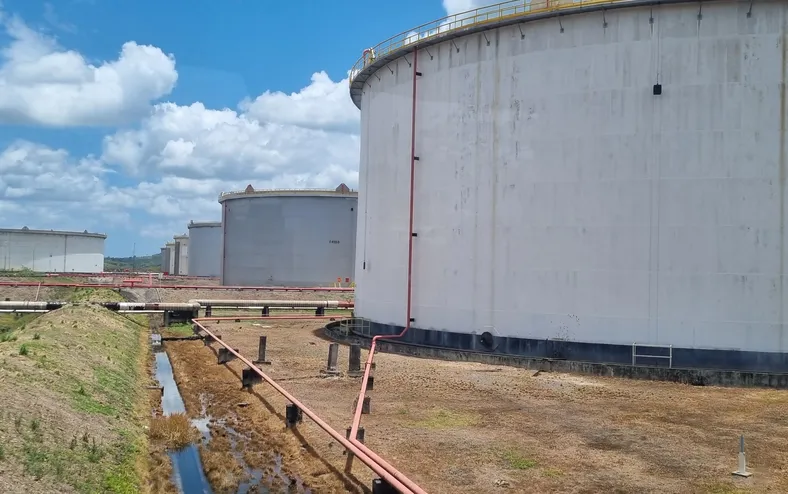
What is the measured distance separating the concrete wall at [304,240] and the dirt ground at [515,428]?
3350 centimetres

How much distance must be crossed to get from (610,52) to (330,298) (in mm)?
31820

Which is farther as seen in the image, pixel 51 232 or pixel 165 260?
pixel 165 260

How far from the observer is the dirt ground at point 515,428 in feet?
32.7

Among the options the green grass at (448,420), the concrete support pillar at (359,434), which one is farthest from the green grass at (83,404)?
the green grass at (448,420)

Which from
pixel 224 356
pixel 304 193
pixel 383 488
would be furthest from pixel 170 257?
pixel 383 488

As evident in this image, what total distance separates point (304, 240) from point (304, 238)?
16cm

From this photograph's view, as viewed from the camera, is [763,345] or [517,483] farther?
[763,345]

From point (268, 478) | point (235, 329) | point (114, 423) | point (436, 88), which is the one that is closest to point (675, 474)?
point (268, 478)

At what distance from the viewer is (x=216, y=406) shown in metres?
16.0

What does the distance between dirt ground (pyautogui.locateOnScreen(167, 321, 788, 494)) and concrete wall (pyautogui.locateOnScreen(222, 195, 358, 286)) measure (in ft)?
110

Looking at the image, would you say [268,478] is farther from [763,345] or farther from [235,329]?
[235,329]

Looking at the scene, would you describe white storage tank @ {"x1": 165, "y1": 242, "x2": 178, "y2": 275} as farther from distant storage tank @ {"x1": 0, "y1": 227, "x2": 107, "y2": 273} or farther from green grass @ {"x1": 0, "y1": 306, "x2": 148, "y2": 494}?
green grass @ {"x1": 0, "y1": 306, "x2": 148, "y2": 494}

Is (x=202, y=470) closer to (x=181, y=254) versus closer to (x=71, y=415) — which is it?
(x=71, y=415)

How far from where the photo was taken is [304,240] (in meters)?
54.3
